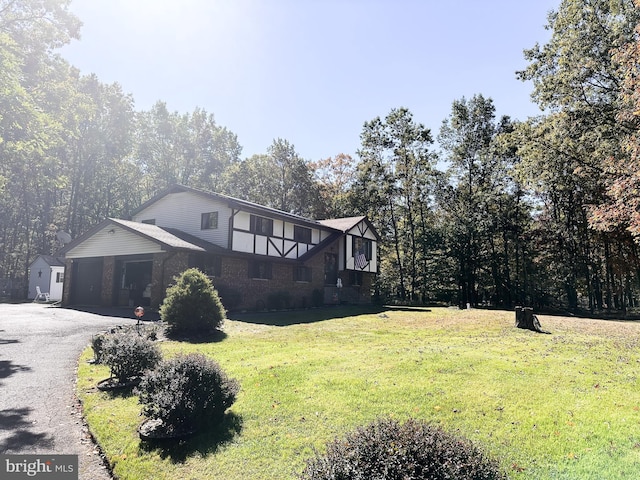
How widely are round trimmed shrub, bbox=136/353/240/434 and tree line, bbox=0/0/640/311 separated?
13690mm

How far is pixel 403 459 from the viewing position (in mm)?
3115

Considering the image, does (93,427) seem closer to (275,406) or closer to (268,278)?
(275,406)

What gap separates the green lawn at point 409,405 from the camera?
470 cm

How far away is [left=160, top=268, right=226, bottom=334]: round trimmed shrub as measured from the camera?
13422 mm

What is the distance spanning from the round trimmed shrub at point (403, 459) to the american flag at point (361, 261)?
31.1 meters

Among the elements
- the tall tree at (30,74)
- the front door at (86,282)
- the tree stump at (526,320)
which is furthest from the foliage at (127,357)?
the front door at (86,282)

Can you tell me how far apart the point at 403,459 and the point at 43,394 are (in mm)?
7406

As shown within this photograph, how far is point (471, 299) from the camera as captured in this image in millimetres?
37156

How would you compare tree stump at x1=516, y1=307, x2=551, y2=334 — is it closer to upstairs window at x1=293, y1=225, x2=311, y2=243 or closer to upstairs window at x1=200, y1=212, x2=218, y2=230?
upstairs window at x1=293, y1=225, x2=311, y2=243

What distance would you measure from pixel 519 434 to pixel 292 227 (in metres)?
24.2

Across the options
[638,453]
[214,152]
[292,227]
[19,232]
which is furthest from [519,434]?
[19,232]

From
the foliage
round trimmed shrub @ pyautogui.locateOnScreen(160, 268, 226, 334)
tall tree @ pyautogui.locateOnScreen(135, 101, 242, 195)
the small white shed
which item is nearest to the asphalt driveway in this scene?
the foliage

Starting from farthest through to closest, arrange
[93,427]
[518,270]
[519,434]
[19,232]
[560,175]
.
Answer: [19,232], [518,270], [560,175], [93,427], [519,434]

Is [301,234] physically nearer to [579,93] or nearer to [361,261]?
[361,261]
